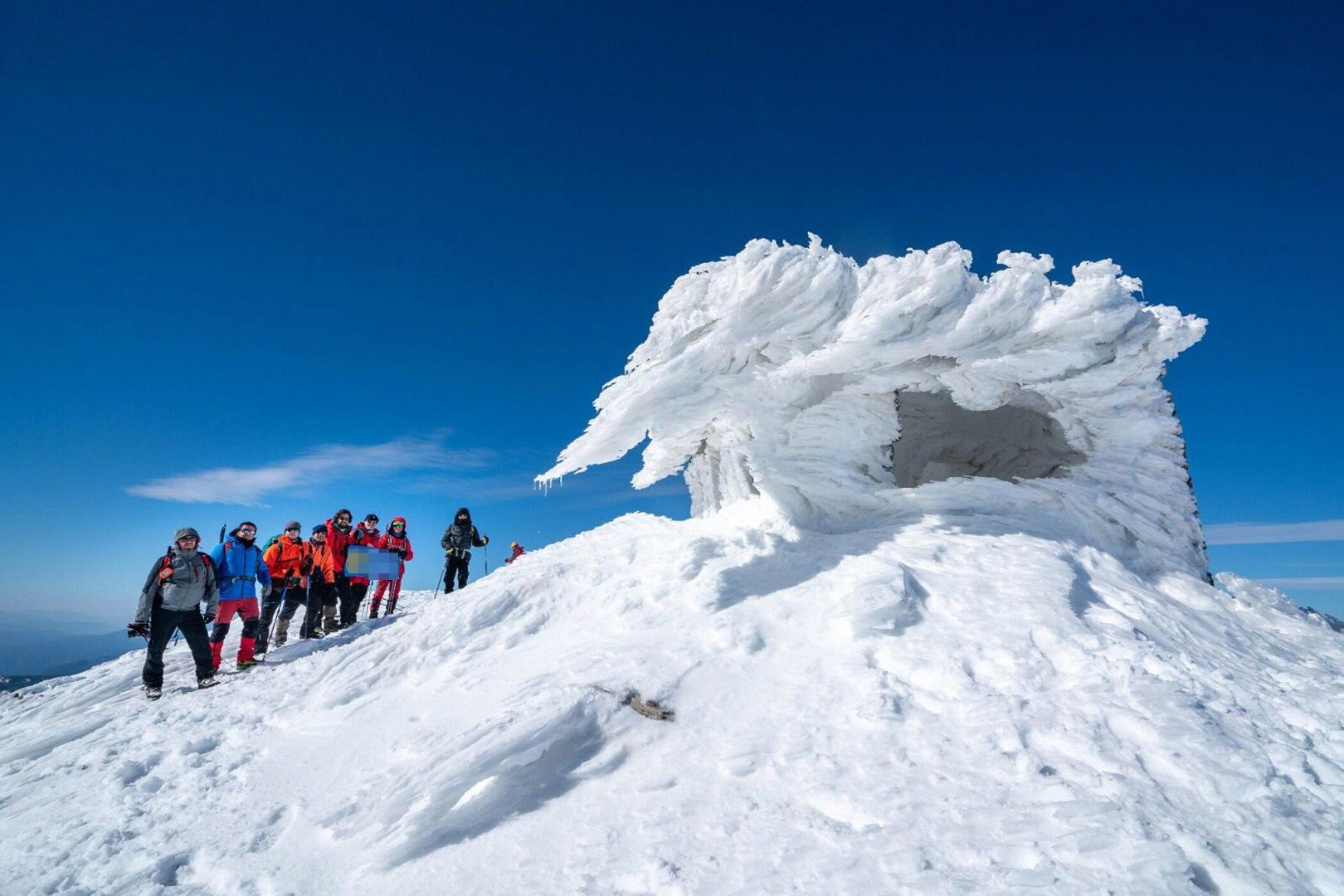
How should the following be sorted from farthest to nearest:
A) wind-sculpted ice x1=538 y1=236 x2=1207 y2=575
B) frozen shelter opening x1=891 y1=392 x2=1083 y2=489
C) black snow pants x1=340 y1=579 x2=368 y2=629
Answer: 1. frozen shelter opening x1=891 y1=392 x2=1083 y2=489
2. black snow pants x1=340 y1=579 x2=368 y2=629
3. wind-sculpted ice x1=538 y1=236 x2=1207 y2=575

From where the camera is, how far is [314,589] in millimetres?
12156

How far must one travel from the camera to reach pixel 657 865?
386cm

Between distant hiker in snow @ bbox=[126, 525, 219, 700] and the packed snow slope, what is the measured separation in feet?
1.77

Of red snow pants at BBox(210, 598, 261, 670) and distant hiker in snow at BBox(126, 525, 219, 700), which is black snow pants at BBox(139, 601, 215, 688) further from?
red snow pants at BBox(210, 598, 261, 670)

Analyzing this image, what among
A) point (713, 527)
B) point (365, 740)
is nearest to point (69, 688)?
point (365, 740)

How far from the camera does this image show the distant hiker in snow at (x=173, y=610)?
28.9 feet

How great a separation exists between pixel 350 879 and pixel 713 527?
6.96m

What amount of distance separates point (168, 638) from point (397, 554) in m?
5.49

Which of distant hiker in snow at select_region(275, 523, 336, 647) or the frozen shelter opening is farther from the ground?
the frozen shelter opening

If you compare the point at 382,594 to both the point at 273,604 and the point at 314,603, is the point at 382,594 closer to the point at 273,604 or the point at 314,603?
the point at 314,603

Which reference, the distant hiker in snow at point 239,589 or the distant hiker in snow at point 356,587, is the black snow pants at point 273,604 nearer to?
the distant hiker in snow at point 239,589

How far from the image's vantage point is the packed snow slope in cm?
381

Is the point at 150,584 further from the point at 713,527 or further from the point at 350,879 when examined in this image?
the point at 713,527

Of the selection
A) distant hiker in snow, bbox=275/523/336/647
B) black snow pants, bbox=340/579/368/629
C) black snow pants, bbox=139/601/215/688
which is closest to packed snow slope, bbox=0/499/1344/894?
black snow pants, bbox=139/601/215/688
